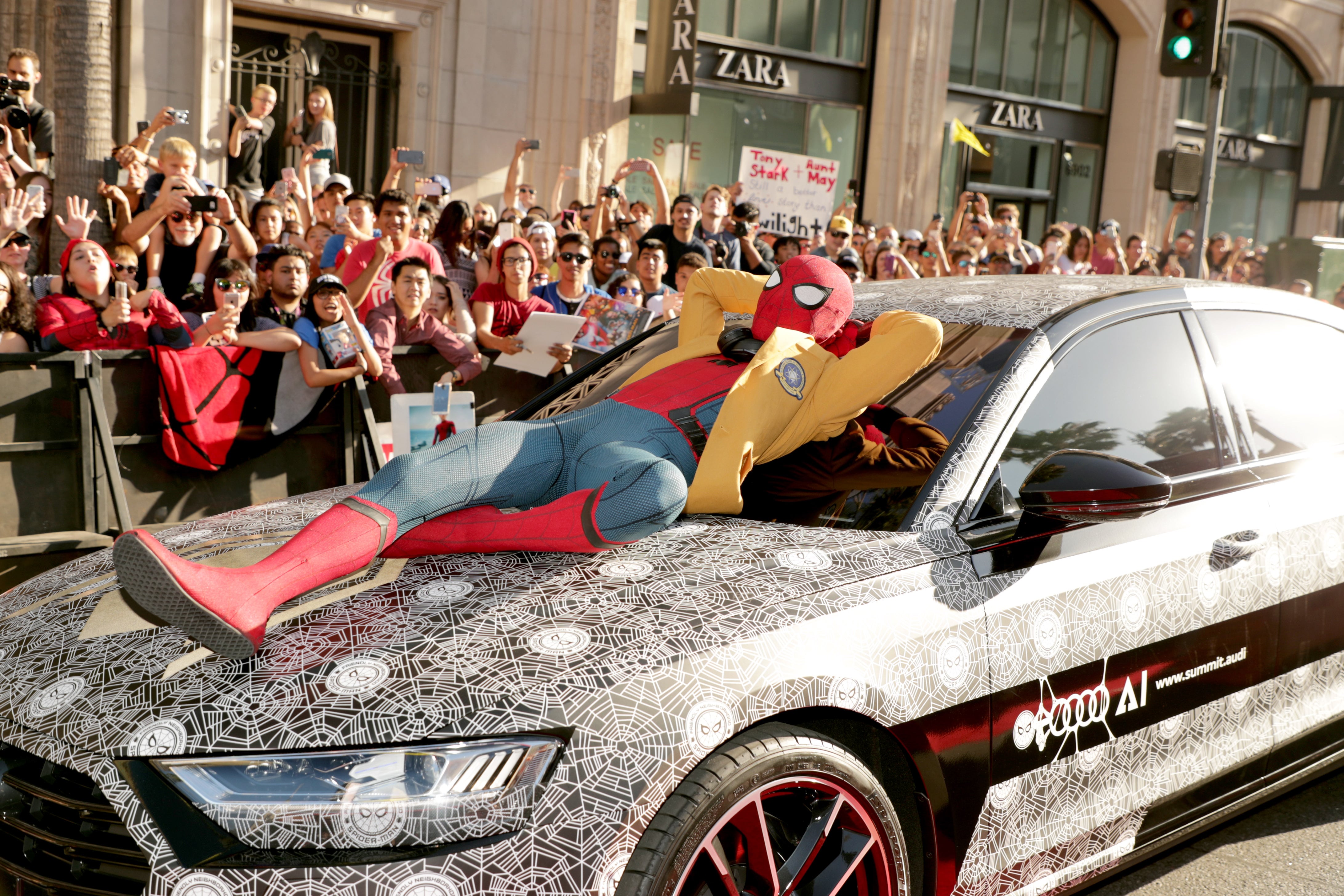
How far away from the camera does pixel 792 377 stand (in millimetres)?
3031

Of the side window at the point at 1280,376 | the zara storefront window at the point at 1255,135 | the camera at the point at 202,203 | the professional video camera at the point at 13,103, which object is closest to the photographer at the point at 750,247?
the camera at the point at 202,203

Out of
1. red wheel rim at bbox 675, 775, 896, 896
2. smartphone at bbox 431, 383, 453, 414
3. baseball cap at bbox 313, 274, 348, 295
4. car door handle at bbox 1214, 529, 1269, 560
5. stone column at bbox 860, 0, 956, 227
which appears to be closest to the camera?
red wheel rim at bbox 675, 775, 896, 896

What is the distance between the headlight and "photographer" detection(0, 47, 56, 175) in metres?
7.79

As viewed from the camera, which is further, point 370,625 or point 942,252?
point 942,252

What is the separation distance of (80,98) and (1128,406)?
661cm

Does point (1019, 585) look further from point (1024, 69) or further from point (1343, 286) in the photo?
point (1024, 69)

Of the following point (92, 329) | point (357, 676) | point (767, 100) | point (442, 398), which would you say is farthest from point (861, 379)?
point (767, 100)

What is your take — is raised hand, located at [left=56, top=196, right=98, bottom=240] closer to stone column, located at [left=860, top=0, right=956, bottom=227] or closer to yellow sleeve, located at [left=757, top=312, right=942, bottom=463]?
yellow sleeve, located at [left=757, top=312, right=942, bottom=463]

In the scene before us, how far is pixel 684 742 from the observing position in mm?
2076

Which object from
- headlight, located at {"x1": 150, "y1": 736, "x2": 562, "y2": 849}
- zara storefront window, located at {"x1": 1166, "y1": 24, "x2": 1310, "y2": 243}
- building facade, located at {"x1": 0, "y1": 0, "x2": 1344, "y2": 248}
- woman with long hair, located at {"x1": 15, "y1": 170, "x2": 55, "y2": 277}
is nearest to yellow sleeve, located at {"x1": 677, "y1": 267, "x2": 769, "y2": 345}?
headlight, located at {"x1": 150, "y1": 736, "x2": 562, "y2": 849}

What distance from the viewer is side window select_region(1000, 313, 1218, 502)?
9.32ft

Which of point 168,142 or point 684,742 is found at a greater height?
point 168,142

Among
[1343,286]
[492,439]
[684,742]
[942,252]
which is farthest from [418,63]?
[684,742]

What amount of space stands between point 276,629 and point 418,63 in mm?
13222
